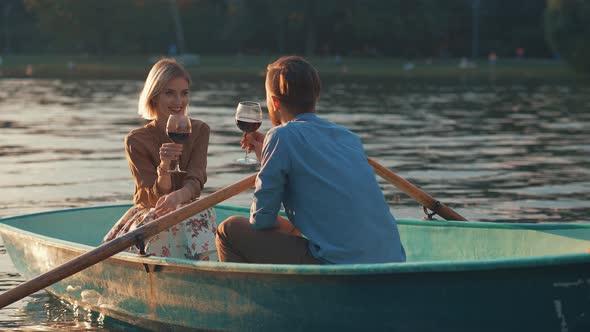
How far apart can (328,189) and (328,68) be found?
63.0m

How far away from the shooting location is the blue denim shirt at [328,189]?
20.6 ft

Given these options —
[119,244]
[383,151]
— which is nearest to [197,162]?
[119,244]

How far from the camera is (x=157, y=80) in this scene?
7.54 m

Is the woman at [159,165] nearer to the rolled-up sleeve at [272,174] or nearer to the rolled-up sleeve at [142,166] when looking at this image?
the rolled-up sleeve at [142,166]

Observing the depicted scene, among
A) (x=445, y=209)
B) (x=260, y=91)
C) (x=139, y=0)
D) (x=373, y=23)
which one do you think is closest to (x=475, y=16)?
(x=373, y=23)

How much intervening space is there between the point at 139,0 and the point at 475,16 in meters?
27.1

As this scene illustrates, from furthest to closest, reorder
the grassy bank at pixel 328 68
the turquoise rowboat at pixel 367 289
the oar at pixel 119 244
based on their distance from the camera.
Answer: the grassy bank at pixel 328 68 → the oar at pixel 119 244 → the turquoise rowboat at pixel 367 289

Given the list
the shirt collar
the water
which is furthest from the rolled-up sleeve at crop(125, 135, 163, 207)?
the shirt collar

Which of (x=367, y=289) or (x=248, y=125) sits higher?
(x=248, y=125)

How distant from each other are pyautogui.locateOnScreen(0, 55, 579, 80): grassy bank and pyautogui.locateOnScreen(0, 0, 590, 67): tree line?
1627 millimetres

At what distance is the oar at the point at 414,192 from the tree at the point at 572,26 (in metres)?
52.9

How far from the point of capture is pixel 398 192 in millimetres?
13938

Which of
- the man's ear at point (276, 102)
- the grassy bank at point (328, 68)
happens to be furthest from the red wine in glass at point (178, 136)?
the grassy bank at point (328, 68)

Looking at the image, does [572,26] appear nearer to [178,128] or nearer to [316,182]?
[178,128]
